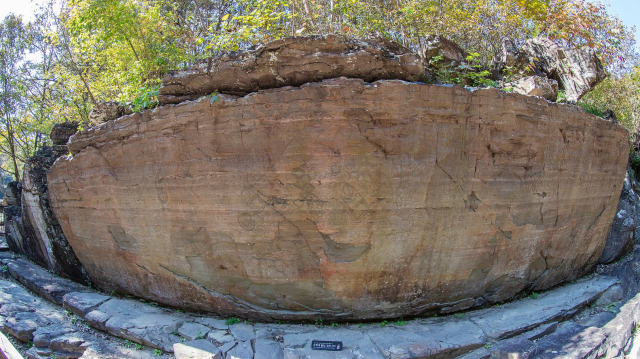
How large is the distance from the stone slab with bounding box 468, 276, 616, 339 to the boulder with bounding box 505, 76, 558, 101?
110 inches

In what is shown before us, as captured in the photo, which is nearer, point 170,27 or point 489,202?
point 489,202

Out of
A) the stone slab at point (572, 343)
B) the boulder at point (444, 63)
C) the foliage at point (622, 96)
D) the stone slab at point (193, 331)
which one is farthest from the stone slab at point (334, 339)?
the foliage at point (622, 96)

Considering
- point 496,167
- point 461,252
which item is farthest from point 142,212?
point 496,167

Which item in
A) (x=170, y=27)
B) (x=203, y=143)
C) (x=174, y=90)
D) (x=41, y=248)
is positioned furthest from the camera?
(x=170, y=27)

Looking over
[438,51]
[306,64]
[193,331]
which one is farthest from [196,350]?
[438,51]

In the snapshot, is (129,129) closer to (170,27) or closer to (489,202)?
(489,202)

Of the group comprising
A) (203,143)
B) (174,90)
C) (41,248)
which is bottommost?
(41,248)

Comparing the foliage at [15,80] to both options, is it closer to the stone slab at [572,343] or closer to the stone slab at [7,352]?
the stone slab at [7,352]

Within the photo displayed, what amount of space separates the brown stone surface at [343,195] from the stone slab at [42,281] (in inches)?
61.9

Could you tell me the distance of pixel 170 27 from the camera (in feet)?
32.0

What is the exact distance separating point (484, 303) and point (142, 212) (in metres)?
4.60

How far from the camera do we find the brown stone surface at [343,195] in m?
4.20

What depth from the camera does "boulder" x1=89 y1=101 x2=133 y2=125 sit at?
229 inches

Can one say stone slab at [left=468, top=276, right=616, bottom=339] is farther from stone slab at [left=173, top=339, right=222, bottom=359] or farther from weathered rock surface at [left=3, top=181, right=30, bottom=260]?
weathered rock surface at [left=3, top=181, right=30, bottom=260]
